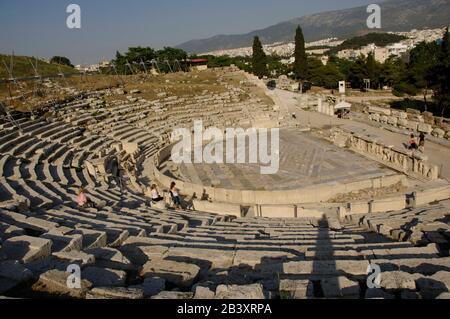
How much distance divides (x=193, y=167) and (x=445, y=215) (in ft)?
42.8

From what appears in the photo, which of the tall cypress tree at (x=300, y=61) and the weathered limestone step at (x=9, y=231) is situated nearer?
the weathered limestone step at (x=9, y=231)

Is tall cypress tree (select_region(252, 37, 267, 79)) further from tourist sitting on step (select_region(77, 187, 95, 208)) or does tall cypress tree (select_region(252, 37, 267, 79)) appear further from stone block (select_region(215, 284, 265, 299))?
stone block (select_region(215, 284, 265, 299))

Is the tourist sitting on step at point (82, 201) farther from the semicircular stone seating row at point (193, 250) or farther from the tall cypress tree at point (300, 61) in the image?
the tall cypress tree at point (300, 61)

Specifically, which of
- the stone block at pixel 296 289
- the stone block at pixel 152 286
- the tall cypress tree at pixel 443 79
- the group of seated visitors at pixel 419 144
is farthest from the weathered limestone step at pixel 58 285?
the tall cypress tree at pixel 443 79

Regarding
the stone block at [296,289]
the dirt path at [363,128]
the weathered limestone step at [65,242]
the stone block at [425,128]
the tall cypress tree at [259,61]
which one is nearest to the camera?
the stone block at [296,289]

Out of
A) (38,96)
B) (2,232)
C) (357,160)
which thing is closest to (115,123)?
(38,96)

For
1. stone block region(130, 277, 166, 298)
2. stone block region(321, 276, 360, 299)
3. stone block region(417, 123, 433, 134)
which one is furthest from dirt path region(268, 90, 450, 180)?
stone block region(130, 277, 166, 298)

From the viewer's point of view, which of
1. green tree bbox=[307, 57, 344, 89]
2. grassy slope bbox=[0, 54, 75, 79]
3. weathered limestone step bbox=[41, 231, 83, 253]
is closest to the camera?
weathered limestone step bbox=[41, 231, 83, 253]

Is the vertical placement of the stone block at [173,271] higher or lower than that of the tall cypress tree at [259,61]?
A: lower

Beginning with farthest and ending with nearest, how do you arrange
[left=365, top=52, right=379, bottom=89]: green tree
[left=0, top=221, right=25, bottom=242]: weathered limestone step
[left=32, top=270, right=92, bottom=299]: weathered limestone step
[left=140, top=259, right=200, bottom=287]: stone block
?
[left=365, top=52, right=379, bottom=89]: green tree
[left=0, top=221, right=25, bottom=242]: weathered limestone step
[left=140, top=259, right=200, bottom=287]: stone block
[left=32, top=270, right=92, bottom=299]: weathered limestone step

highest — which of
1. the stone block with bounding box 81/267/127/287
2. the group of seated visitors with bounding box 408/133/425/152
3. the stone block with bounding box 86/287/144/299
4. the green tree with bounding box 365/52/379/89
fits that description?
the green tree with bounding box 365/52/379/89

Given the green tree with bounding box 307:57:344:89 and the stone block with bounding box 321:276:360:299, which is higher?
the green tree with bounding box 307:57:344:89

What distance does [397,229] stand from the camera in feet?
31.5
